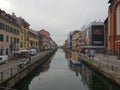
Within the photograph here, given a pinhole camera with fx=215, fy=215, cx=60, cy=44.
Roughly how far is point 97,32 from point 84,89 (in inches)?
2659

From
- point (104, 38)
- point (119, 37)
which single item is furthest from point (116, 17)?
point (104, 38)

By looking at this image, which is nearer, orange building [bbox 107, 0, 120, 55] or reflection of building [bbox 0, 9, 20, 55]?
reflection of building [bbox 0, 9, 20, 55]

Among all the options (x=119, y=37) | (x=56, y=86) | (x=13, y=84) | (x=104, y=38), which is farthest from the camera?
(x=104, y=38)

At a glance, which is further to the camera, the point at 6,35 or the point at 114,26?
the point at 114,26

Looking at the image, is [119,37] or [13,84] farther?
[119,37]

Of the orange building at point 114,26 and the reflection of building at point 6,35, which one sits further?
the orange building at point 114,26

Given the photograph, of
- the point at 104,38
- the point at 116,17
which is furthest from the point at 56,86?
the point at 104,38

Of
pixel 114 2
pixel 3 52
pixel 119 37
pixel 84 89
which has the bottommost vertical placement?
pixel 84 89

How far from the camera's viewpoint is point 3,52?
51.9 meters

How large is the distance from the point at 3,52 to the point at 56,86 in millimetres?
26556

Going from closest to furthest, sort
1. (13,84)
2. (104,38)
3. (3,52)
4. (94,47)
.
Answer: (13,84) → (3,52) → (104,38) → (94,47)

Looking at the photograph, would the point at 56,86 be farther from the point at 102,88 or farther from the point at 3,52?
the point at 3,52

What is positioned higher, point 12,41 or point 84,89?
point 12,41

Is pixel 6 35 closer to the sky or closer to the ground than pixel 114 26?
closer to the ground
